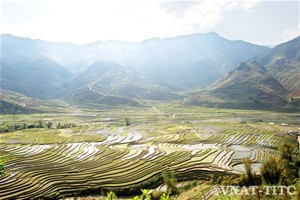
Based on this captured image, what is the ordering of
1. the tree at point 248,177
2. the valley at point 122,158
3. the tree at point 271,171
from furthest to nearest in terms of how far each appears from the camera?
the valley at point 122,158, the tree at point 248,177, the tree at point 271,171

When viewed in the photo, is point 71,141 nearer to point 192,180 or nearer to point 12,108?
point 192,180

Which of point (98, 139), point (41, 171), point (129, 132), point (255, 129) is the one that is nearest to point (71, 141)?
point (98, 139)

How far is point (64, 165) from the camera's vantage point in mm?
54031

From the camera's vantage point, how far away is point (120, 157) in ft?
196

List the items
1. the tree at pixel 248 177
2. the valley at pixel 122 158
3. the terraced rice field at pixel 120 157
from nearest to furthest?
the tree at pixel 248 177 → the valley at pixel 122 158 → the terraced rice field at pixel 120 157

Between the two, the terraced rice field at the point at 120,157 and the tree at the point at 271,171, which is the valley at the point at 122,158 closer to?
the terraced rice field at the point at 120,157

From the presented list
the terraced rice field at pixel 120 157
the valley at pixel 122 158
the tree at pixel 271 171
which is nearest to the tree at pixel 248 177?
the tree at pixel 271 171

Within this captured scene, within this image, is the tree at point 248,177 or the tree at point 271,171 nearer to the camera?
the tree at point 271,171

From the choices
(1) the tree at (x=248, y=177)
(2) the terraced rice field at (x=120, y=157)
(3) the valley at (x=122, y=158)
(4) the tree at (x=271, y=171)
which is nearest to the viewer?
(4) the tree at (x=271, y=171)

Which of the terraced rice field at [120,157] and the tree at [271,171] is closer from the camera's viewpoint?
the tree at [271,171]

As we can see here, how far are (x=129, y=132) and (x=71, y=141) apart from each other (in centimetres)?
2277

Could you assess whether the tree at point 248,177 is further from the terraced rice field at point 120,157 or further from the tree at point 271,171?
the terraced rice field at point 120,157

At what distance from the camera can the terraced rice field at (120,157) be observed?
4544 cm

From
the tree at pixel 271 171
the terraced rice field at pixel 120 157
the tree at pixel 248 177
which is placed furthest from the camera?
the terraced rice field at pixel 120 157
